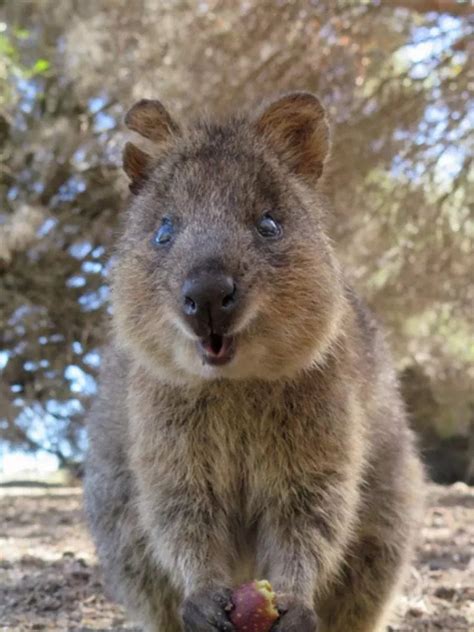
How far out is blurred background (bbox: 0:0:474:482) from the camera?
7852mm

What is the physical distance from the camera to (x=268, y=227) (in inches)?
127

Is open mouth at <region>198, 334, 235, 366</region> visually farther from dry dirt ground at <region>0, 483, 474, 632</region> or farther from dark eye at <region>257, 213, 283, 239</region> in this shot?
dry dirt ground at <region>0, 483, 474, 632</region>

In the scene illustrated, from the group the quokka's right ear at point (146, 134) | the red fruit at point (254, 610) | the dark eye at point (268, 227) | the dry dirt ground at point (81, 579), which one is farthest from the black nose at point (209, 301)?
the dry dirt ground at point (81, 579)

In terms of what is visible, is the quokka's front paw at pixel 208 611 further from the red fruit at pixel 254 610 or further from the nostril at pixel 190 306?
the nostril at pixel 190 306

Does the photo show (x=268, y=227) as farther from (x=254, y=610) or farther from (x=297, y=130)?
(x=254, y=610)

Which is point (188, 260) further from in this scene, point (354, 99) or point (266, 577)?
point (354, 99)

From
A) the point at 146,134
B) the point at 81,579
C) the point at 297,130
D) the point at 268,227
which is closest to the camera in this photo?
the point at 268,227

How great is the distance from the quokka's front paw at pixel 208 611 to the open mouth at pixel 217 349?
0.84 m

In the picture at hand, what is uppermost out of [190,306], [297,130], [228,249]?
[297,130]

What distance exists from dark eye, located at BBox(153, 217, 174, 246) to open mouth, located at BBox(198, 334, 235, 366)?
55 cm

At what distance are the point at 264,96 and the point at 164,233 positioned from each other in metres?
3.09

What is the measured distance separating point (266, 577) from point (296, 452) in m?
0.52

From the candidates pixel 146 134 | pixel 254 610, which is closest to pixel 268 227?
pixel 146 134

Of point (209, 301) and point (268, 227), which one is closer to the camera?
point (209, 301)
